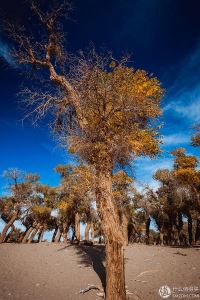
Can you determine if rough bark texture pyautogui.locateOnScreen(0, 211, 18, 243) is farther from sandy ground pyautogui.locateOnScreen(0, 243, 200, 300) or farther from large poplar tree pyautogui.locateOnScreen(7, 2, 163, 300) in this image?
large poplar tree pyautogui.locateOnScreen(7, 2, 163, 300)

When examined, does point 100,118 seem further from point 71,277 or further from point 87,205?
point 87,205

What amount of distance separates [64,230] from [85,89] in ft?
89.9

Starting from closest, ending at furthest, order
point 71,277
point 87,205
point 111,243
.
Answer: point 111,243
point 71,277
point 87,205

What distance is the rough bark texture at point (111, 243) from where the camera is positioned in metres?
6.39

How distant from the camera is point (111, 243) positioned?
22.3 feet

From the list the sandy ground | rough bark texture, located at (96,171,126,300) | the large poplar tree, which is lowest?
Answer: the sandy ground

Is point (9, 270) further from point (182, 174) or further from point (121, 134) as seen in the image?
point (182, 174)

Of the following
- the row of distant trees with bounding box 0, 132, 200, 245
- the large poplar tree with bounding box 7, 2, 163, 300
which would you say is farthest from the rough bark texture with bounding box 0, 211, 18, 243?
the large poplar tree with bounding box 7, 2, 163, 300

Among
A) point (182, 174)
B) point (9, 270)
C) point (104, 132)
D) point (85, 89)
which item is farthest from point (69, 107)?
point (182, 174)

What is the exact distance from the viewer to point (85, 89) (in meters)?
9.31

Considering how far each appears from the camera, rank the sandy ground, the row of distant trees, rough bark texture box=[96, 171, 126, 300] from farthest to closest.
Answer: the row of distant trees, the sandy ground, rough bark texture box=[96, 171, 126, 300]

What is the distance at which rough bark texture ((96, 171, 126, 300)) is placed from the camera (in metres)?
6.39

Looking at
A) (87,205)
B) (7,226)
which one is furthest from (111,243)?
(7,226)

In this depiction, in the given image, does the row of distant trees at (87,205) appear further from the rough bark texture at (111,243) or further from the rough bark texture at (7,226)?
the rough bark texture at (111,243)
